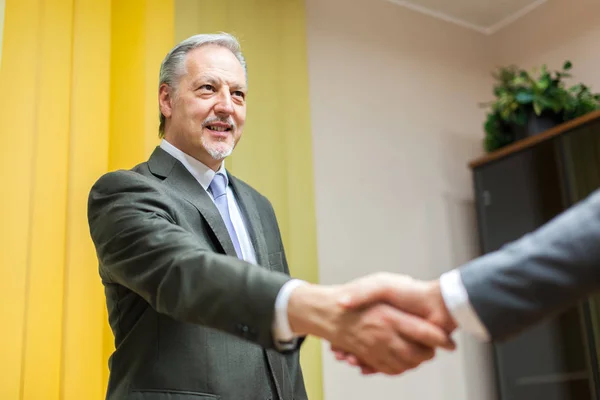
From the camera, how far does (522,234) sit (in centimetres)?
306

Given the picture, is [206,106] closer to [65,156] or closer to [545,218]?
[65,156]

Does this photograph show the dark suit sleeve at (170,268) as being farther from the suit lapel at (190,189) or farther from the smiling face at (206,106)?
the smiling face at (206,106)

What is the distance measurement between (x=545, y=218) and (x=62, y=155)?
1.97m

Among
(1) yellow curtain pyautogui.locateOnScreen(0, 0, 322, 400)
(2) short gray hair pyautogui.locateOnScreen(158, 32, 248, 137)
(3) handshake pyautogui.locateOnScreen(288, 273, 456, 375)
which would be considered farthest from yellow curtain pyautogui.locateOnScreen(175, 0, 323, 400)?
(3) handshake pyautogui.locateOnScreen(288, 273, 456, 375)

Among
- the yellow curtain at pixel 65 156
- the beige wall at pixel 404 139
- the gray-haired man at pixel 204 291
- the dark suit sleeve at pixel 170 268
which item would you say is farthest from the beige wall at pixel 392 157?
the dark suit sleeve at pixel 170 268

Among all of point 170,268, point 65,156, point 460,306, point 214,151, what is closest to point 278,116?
point 65,156

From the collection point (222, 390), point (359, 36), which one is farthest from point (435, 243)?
point (222, 390)

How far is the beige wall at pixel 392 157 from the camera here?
10.1 feet

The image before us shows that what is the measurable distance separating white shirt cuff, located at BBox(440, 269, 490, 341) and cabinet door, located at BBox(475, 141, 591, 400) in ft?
5.91

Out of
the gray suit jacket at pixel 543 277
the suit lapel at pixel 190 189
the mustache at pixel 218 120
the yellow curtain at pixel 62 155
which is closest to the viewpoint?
the gray suit jacket at pixel 543 277

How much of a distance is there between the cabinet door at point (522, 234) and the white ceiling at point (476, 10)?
941 millimetres

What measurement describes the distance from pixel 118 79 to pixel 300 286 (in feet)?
4.67

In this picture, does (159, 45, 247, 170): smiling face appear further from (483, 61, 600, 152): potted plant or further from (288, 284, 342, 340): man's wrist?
(483, 61, 600, 152): potted plant

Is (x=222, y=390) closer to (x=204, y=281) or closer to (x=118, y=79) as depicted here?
(x=204, y=281)
